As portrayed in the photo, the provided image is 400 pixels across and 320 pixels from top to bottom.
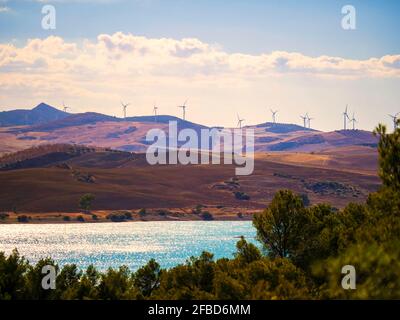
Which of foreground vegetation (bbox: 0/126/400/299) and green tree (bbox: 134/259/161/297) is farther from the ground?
foreground vegetation (bbox: 0/126/400/299)

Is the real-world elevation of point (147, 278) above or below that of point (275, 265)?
below

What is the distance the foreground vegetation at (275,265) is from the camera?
5041cm

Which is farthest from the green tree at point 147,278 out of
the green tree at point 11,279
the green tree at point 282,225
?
the green tree at point 11,279

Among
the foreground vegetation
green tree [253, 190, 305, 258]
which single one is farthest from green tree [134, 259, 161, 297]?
green tree [253, 190, 305, 258]

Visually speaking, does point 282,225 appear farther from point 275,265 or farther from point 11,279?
point 11,279

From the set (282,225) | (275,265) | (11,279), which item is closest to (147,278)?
(282,225)

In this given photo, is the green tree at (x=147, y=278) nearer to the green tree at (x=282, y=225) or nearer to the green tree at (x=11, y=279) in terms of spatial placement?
the green tree at (x=282, y=225)

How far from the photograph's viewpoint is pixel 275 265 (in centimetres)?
6225

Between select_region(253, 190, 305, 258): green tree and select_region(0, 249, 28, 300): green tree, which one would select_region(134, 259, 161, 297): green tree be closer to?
select_region(253, 190, 305, 258): green tree

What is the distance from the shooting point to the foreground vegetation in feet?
165
